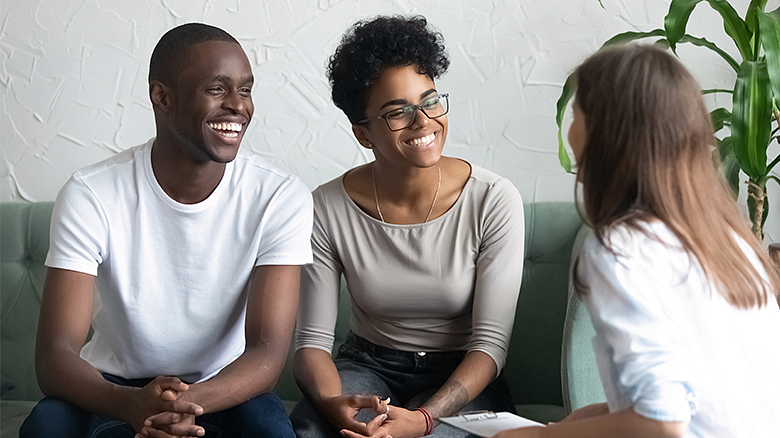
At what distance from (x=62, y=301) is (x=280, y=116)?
31.4 inches

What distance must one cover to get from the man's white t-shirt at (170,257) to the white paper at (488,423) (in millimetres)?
478

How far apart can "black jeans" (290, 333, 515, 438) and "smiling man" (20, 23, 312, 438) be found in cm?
16

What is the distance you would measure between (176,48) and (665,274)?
1.00 m

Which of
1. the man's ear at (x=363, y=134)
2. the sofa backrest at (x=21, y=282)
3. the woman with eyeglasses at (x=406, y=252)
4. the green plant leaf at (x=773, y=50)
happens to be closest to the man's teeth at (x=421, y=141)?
the woman with eyeglasses at (x=406, y=252)

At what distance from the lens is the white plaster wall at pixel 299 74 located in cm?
182

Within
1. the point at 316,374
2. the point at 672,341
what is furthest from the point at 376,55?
the point at 672,341

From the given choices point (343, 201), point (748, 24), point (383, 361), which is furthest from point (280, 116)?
point (748, 24)

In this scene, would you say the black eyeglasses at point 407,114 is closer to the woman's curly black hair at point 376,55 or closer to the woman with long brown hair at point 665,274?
the woman's curly black hair at point 376,55

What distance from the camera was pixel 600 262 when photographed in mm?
829

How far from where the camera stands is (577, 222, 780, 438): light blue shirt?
79 cm

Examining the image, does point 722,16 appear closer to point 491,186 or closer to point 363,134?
point 491,186

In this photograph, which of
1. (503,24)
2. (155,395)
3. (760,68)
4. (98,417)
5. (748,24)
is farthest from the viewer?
(503,24)

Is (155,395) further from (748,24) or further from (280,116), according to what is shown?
(748,24)

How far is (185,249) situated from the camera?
139cm
